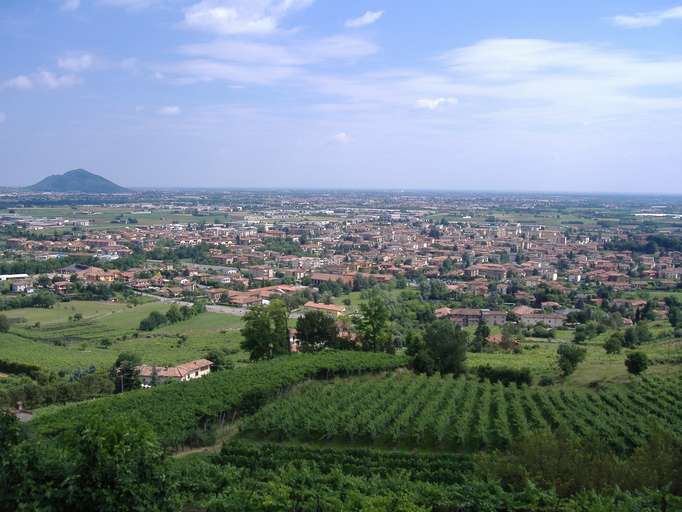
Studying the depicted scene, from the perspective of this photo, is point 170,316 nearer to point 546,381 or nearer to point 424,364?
point 424,364

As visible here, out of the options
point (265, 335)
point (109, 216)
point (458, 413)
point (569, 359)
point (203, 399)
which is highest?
point (109, 216)

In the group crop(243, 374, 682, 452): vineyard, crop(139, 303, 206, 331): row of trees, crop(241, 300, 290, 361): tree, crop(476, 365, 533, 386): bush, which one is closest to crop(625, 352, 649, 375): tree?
crop(243, 374, 682, 452): vineyard

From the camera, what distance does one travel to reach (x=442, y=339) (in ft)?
81.0

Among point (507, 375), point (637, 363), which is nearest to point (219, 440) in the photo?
point (507, 375)

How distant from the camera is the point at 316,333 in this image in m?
27.4

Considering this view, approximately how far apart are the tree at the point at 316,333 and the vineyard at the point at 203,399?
3835 millimetres

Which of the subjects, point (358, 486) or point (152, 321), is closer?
point (358, 486)

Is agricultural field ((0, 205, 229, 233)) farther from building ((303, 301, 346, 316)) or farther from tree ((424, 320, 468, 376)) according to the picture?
tree ((424, 320, 468, 376))

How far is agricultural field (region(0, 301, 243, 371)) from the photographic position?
3050 cm

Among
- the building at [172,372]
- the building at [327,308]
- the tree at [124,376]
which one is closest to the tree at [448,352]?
the building at [172,372]

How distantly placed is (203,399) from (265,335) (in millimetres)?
9000

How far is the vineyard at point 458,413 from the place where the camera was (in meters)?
15.6

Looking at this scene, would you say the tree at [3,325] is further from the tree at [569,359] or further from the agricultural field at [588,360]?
the tree at [569,359]

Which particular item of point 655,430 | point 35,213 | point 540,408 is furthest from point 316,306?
point 35,213
